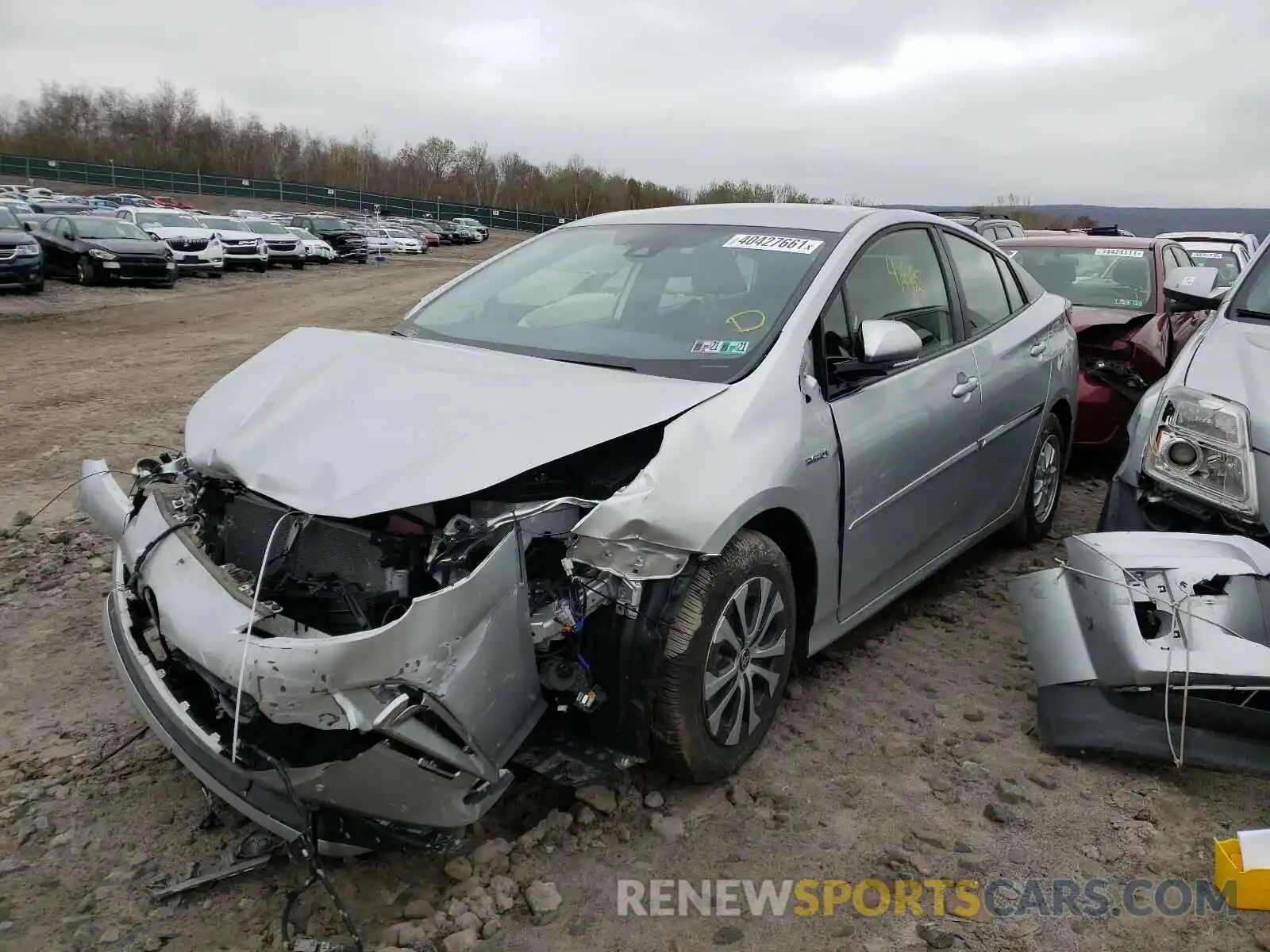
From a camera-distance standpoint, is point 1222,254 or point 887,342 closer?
point 887,342

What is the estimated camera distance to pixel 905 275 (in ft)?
12.7

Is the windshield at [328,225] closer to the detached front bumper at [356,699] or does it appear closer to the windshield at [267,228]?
the windshield at [267,228]

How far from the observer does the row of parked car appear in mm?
16172

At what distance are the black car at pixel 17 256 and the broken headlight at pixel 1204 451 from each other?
56.6 ft

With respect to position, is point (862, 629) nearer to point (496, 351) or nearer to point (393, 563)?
point (496, 351)

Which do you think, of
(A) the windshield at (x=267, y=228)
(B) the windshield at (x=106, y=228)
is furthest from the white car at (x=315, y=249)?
(B) the windshield at (x=106, y=228)

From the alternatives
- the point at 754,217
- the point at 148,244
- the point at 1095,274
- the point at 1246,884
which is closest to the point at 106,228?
the point at 148,244

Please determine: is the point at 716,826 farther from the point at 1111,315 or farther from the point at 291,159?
the point at 291,159

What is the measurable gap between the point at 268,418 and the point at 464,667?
116 centimetres

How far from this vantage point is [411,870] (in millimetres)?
2590

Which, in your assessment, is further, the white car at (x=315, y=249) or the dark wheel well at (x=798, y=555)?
the white car at (x=315, y=249)

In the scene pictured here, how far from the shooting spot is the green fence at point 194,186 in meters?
60.8

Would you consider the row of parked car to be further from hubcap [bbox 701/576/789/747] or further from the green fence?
the green fence

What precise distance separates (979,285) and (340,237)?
32.2 metres
